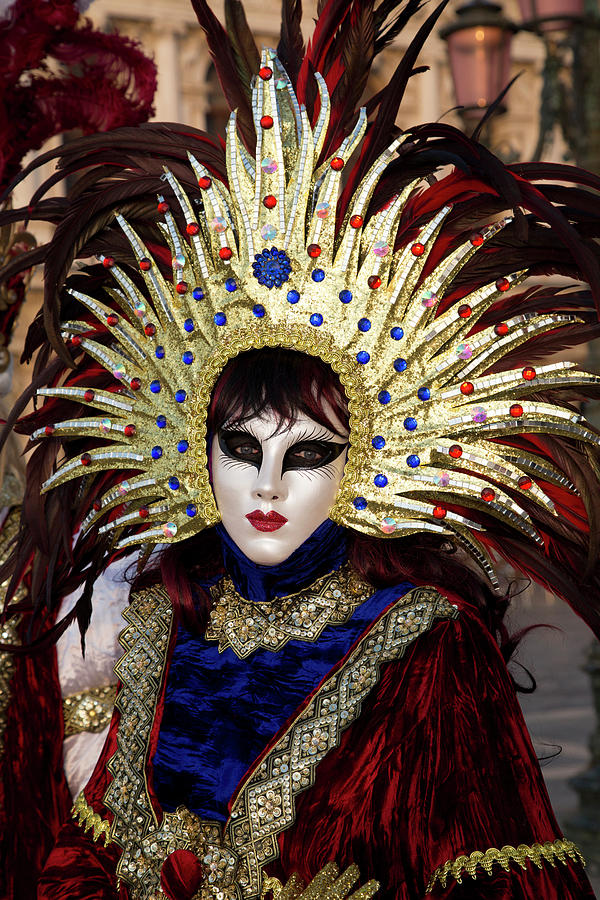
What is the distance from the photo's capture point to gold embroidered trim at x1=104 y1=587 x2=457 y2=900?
2.28 m

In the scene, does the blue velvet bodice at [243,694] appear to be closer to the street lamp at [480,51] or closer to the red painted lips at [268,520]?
the red painted lips at [268,520]

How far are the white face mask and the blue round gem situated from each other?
0.84 feet

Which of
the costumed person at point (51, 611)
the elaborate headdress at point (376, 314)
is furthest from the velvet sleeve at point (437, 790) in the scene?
the costumed person at point (51, 611)

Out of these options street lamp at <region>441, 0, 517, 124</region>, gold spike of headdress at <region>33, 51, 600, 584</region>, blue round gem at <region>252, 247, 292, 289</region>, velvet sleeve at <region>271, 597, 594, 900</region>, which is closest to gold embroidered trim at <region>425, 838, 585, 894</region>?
velvet sleeve at <region>271, 597, 594, 900</region>

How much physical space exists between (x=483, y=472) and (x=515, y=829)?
0.65 m

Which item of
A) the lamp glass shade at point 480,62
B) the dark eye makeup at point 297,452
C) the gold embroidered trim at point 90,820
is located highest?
the lamp glass shade at point 480,62

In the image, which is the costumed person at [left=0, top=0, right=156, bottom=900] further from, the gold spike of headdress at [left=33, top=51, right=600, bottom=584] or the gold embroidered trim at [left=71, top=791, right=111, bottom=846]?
the gold spike of headdress at [left=33, top=51, right=600, bottom=584]

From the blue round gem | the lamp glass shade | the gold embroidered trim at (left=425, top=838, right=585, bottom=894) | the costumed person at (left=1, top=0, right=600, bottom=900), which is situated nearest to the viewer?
the gold embroidered trim at (left=425, top=838, right=585, bottom=894)

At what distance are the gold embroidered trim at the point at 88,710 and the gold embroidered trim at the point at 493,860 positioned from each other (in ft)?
4.20

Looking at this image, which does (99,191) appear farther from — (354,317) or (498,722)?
(498,722)

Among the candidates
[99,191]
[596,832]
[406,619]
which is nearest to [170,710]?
[406,619]

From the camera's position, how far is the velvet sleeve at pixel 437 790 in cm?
216

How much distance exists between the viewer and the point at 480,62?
5.91 metres

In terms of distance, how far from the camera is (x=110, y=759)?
253 cm
